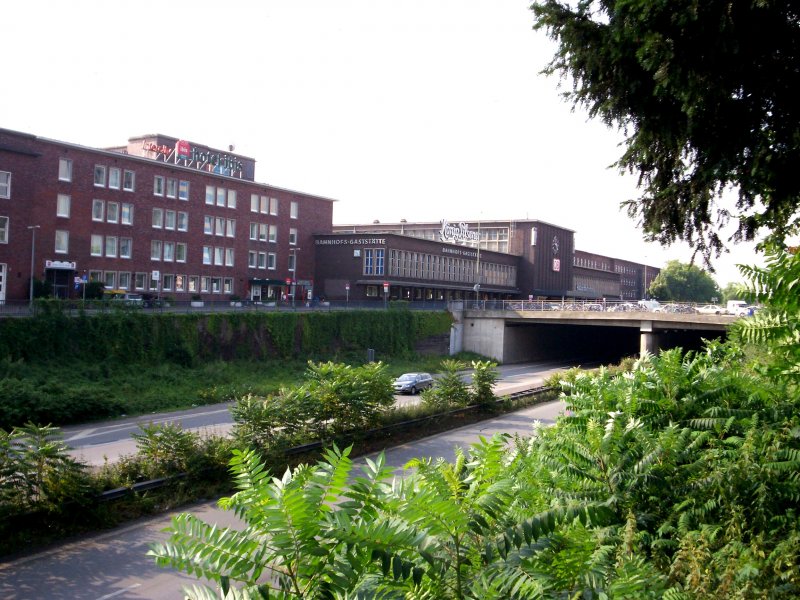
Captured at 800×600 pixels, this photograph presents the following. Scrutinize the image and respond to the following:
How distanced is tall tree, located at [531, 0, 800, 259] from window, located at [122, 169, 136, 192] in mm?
51123

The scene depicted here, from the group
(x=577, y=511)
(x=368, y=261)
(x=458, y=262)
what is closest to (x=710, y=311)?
(x=368, y=261)

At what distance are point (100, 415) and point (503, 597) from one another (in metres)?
33.1

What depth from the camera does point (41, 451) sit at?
544 inches

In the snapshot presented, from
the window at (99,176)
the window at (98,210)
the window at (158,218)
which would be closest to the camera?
the window at (99,176)

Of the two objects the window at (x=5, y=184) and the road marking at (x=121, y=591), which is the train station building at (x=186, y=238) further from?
the road marking at (x=121, y=591)

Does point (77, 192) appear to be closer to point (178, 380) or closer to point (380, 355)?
point (178, 380)

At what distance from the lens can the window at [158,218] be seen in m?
59.8

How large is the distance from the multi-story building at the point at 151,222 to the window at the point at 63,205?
7cm

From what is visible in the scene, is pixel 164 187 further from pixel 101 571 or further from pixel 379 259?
pixel 101 571

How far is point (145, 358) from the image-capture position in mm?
43156

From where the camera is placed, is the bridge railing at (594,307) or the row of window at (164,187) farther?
the bridge railing at (594,307)

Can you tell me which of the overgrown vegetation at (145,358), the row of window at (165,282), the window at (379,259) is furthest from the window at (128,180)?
the window at (379,259)

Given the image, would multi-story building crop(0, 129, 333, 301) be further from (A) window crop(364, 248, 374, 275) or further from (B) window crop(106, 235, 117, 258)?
(A) window crop(364, 248, 374, 275)

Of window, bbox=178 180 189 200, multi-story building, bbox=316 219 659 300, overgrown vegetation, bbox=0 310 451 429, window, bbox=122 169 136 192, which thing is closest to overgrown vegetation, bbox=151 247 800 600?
overgrown vegetation, bbox=0 310 451 429
